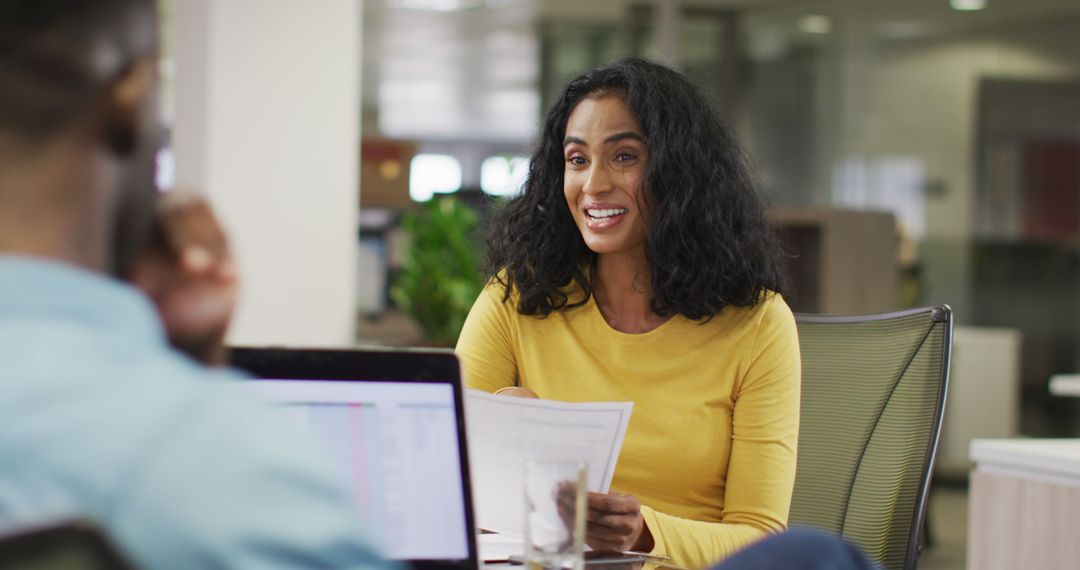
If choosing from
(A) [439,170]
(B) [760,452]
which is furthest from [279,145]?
(A) [439,170]

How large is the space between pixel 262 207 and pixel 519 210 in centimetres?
250

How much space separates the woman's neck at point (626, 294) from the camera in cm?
182

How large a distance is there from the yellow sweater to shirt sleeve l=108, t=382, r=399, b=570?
1.07 meters

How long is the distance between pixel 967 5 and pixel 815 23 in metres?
0.81

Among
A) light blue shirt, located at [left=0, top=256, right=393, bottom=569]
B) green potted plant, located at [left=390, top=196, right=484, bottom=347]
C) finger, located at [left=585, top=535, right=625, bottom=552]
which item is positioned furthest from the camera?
green potted plant, located at [left=390, top=196, right=484, bottom=347]

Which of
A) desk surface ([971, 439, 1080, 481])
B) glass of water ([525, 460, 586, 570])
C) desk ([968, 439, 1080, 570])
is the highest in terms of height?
glass of water ([525, 460, 586, 570])

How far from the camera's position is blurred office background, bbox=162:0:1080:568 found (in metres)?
A: 4.30

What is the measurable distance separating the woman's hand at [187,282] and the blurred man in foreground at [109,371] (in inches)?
0.6

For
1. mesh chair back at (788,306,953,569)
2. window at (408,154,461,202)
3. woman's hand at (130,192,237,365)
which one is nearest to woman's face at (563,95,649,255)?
mesh chair back at (788,306,953,569)

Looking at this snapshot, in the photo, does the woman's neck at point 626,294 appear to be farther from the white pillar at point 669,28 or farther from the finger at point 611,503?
the white pillar at point 669,28

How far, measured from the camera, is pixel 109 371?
541mm

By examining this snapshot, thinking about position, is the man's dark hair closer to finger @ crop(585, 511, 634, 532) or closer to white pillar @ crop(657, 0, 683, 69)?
finger @ crop(585, 511, 634, 532)

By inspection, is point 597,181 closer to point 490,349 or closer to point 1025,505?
point 490,349

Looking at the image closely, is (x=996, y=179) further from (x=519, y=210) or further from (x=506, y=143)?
(x=506, y=143)
